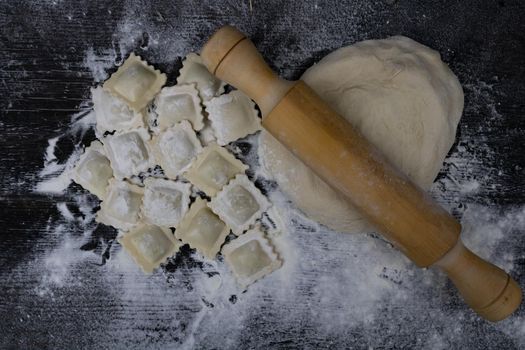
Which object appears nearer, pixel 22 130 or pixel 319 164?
pixel 319 164

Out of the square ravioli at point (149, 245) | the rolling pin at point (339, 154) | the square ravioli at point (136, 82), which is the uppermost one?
the rolling pin at point (339, 154)

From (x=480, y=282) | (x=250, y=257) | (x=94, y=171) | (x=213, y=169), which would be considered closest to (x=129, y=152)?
(x=94, y=171)

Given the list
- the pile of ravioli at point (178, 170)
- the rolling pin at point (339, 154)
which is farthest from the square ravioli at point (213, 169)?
the rolling pin at point (339, 154)

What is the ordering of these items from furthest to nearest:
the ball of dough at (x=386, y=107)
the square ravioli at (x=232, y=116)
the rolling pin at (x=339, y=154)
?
the square ravioli at (x=232, y=116)
the ball of dough at (x=386, y=107)
the rolling pin at (x=339, y=154)

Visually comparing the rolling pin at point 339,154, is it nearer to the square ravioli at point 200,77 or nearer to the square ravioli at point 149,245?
the square ravioli at point 200,77

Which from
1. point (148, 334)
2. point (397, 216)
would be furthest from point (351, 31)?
point (148, 334)

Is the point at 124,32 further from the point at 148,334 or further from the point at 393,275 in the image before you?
the point at 393,275

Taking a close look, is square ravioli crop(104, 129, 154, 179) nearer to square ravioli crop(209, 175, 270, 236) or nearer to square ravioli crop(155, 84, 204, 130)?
square ravioli crop(155, 84, 204, 130)

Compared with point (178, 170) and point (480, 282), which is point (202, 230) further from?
point (480, 282)
